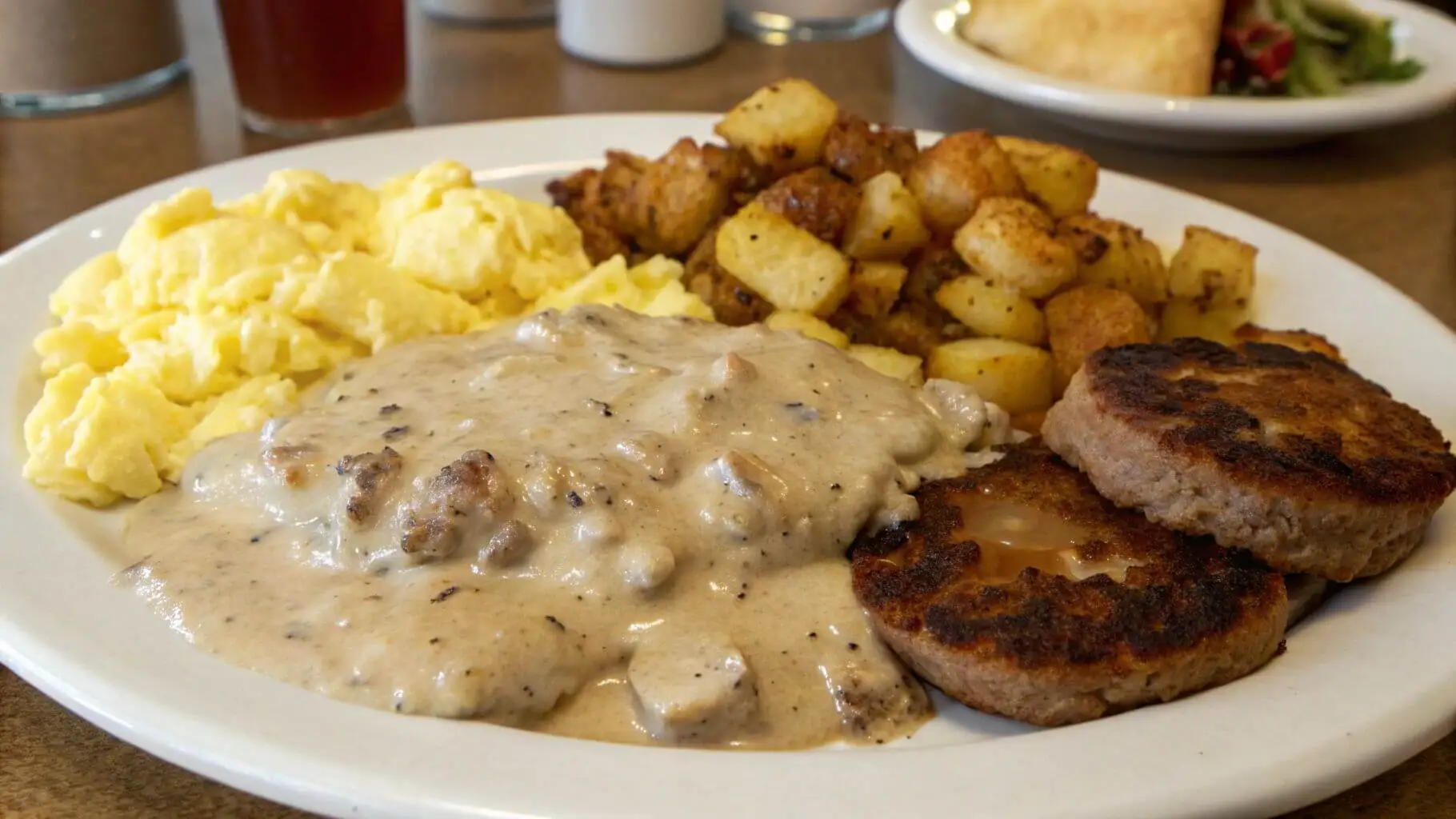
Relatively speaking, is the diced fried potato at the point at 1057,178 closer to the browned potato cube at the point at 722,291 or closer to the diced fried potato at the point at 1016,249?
Result: the diced fried potato at the point at 1016,249

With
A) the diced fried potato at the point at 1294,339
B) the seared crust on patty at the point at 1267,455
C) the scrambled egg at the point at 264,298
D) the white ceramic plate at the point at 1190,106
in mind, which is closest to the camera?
the seared crust on patty at the point at 1267,455

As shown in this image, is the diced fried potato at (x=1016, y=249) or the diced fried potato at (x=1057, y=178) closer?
the diced fried potato at (x=1016, y=249)

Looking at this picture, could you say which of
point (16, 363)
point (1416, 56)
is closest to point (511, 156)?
point (16, 363)

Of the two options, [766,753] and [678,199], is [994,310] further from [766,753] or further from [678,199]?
[766,753]

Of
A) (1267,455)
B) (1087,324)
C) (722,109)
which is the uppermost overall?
(1267,455)

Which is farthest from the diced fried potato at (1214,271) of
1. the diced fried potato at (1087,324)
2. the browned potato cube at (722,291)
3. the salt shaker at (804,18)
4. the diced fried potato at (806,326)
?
the salt shaker at (804,18)

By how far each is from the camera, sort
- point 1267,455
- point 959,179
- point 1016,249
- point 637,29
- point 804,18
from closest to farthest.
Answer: point 1267,455
point 1016,249
point 959,179
point 637,29
point 804,18

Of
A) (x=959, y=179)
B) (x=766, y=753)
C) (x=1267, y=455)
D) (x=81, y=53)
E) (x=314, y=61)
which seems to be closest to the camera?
(x=766, y=753)

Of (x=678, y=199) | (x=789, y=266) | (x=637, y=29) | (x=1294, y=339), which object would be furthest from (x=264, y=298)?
(x=637, y=29)
